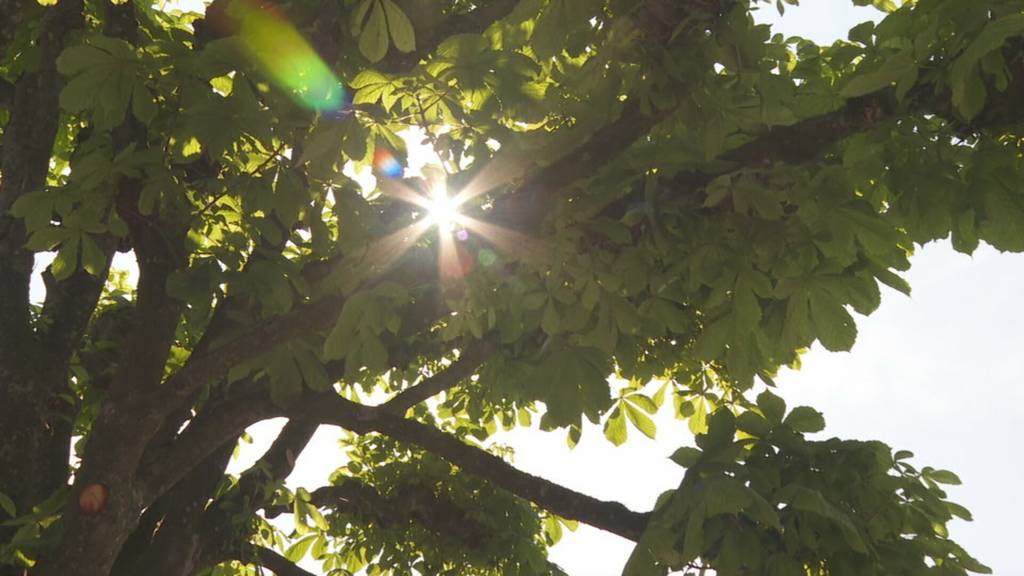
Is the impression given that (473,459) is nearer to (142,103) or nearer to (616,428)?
(616,428)

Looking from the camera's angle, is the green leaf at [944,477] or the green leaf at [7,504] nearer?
the green leaf at [944,477]

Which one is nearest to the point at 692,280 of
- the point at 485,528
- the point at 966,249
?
the point at 966,249

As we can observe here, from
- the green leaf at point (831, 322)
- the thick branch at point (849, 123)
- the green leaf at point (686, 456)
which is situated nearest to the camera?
the thick branch at point (849, 123)

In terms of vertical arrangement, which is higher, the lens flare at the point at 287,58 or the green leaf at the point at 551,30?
the lens flare at the point at 287,58

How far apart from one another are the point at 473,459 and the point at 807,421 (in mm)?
1773

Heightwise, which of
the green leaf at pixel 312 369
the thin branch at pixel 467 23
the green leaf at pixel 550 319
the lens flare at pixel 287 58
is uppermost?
the thin branch at pixel 467 23

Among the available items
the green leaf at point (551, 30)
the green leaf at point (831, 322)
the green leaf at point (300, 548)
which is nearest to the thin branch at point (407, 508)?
the green leaf at point (300, 548)

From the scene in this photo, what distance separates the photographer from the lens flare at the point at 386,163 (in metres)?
3.17

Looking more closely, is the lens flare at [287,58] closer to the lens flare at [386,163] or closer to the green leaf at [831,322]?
the lens flare at [386,163]

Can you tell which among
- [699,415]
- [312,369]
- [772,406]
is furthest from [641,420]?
[312,369]

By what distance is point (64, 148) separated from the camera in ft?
21.4

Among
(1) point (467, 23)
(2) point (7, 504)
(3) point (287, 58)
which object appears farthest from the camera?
(1) point (467, 23)

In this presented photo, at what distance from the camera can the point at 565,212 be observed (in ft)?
10.3

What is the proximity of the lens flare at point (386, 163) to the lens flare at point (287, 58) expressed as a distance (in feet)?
0.67
